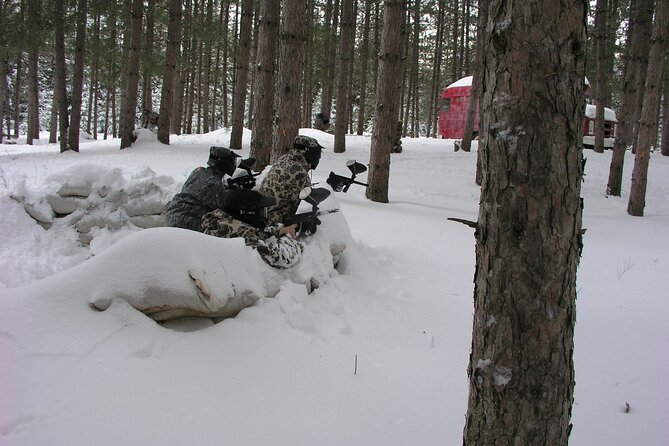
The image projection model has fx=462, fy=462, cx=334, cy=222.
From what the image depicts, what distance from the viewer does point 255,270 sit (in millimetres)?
3770

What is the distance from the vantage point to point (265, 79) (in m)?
8.60

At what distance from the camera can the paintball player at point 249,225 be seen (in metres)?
4.20

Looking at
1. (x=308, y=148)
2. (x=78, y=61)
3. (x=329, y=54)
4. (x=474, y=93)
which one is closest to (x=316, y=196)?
(x=308, y=148)

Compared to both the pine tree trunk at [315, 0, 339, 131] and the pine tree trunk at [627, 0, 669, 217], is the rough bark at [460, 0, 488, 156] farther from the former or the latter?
the pine tree trunk at [627, 0, 669, 217]

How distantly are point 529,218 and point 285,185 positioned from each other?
3.47 m

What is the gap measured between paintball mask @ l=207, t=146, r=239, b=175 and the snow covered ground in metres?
1.26

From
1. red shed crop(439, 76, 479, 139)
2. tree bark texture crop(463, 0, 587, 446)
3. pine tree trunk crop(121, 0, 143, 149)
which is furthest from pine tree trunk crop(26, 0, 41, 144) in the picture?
red shed crop(439, 76, 479, 139)

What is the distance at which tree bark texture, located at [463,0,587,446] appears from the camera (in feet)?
5.39

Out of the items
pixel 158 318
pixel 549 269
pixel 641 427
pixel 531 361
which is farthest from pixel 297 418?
pixel 641 427

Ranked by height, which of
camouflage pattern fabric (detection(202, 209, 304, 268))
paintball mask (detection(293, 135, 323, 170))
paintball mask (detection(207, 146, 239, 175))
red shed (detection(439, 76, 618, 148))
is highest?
red shed (detection(439, 76, 618, 148))

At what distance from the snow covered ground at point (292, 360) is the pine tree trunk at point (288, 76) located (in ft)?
8.85

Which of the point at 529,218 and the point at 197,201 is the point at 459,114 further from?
the point at 529,218

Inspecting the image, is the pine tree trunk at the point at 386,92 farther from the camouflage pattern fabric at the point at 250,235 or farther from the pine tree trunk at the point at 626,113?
the pine tree trunk at the point at 626,113

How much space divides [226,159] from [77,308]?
217cm
